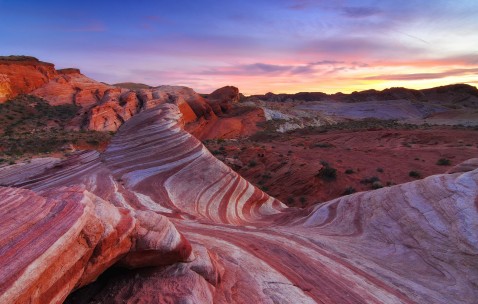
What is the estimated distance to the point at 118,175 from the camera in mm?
10469

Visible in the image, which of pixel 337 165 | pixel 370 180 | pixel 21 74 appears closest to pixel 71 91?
pixel 21 74

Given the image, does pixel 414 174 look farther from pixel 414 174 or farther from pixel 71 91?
pixel 71 91

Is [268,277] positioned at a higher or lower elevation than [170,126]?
lower

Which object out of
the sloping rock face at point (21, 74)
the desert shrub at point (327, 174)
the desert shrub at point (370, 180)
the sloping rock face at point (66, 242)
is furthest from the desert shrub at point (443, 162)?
the sloping rock face at point (21, 74)

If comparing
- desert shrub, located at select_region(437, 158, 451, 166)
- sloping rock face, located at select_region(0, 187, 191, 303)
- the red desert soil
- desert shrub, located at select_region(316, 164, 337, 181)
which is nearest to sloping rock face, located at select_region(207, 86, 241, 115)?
the red desert soil

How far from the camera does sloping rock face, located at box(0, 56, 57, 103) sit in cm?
5156

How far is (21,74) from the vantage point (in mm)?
55688

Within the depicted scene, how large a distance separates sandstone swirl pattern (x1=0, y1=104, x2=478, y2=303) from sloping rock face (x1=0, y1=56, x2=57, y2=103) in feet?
163

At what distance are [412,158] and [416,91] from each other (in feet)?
323

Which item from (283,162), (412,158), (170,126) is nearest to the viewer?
(170,126)

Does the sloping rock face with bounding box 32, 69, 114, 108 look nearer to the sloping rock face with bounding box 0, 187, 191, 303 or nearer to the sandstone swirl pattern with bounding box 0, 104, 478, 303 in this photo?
the sandstone swirl pattern with bounding box 0, 104, 478, 303

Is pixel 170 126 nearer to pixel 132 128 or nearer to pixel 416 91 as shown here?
pixel 132 128

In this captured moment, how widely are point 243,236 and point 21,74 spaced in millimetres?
61758

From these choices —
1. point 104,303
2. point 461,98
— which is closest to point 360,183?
point 104,303
